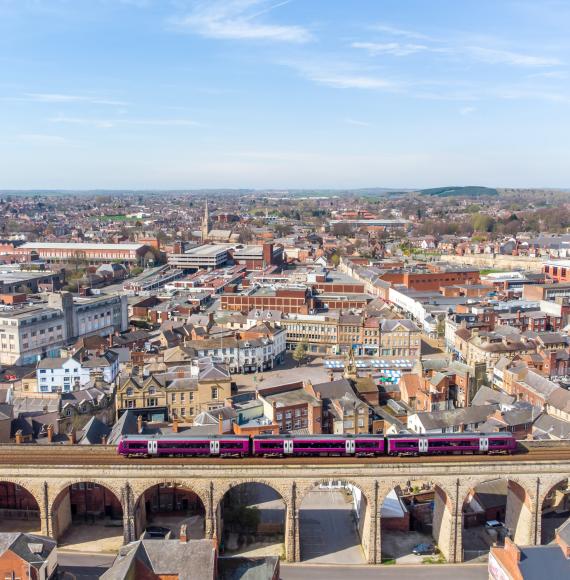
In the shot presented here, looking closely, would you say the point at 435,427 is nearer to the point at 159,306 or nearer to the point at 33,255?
the point at 159,306

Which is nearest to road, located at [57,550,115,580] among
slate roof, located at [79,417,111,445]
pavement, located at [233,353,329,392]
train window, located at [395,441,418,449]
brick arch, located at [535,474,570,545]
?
slate roof, located at [79,417,111,445]

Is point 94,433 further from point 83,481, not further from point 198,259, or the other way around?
point 198,259

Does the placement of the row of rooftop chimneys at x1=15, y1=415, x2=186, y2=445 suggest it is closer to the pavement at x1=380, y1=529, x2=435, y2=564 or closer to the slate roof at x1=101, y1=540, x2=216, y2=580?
the slate roof at x1=101, y1=540, x2=216, y2=580

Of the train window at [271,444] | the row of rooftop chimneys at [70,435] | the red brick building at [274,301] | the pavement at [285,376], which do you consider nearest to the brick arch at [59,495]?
the row of rooftop chimneys at [70,435]

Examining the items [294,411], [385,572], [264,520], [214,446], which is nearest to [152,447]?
[214,446]

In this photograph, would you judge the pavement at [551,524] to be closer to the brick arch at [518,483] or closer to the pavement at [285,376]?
the brick arch at [518,483]
